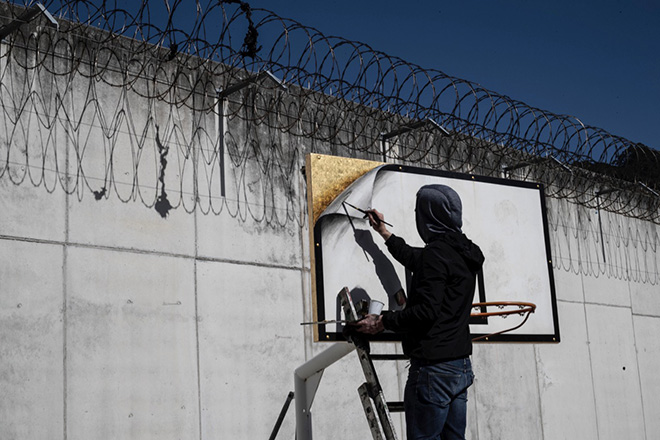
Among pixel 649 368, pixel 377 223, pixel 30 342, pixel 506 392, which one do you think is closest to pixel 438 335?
pixel 377 223

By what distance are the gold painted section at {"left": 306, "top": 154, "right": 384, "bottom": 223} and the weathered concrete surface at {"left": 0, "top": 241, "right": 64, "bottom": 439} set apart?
174 cm

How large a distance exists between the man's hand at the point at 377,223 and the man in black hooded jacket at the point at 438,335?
1609 mm

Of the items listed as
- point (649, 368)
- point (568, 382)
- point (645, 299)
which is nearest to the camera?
point (568, 382)

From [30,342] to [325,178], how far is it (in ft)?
7.05

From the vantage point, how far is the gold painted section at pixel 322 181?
579 cm

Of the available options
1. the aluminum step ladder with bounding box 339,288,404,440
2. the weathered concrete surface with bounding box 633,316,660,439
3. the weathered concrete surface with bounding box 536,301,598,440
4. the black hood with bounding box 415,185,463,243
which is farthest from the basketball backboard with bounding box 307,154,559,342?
the weathered concrete surface with bounding box 633,316,660,439

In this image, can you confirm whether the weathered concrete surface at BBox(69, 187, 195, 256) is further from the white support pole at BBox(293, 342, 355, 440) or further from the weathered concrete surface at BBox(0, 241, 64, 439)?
the white support pole at BBox(293, 342, 355, 440)

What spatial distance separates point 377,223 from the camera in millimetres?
6074

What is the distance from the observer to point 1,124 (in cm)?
586

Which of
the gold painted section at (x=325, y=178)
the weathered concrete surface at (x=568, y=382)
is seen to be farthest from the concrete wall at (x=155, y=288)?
the gold painted section at (x=325, y=178)

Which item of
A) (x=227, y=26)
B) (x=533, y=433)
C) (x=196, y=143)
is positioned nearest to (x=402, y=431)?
(x=533, y=433)

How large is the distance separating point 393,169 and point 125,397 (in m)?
2.42

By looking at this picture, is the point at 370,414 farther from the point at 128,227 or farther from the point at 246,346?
the point at 128,227

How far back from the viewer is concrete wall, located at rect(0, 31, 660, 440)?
579 centimetres
